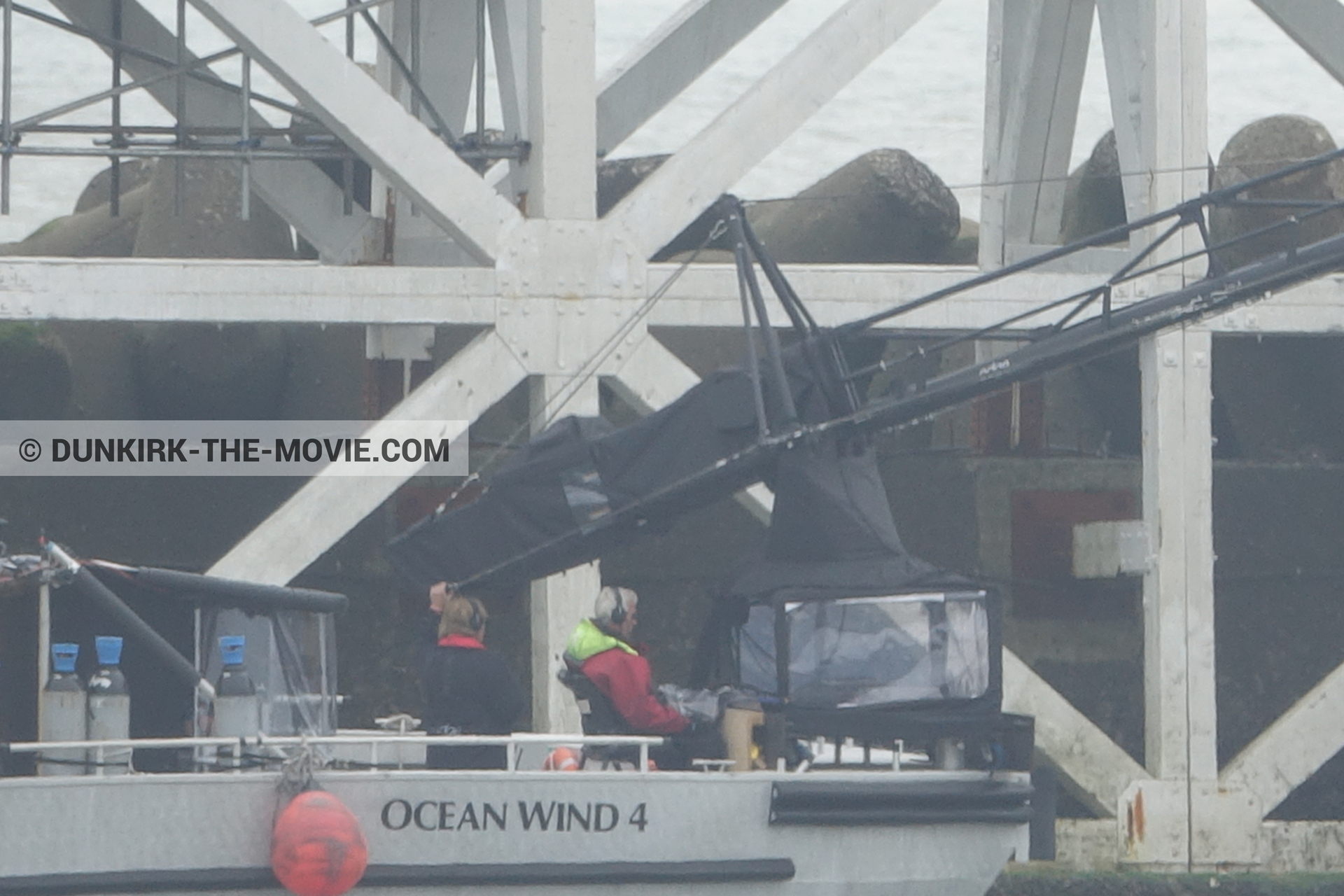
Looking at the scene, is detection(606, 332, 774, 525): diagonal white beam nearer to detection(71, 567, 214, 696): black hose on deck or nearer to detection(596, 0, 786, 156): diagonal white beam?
detection(596, 0, 786, 156): diagonal white beam

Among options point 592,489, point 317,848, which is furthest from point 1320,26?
point 317,848

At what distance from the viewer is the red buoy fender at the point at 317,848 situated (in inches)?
450

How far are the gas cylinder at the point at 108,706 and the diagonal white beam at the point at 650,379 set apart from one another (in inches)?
189

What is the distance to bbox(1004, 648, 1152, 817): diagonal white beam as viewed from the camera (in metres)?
16.7

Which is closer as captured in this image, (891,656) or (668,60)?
(891,656)

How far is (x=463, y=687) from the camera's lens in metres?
12.8

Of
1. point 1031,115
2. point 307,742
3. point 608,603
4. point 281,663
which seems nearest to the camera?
point 307,742

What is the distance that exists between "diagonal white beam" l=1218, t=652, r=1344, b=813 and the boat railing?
590 centimetres

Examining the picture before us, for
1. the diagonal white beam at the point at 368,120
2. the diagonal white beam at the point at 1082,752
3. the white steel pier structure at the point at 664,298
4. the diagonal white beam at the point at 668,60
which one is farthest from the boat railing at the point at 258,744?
the diagonal white beam at the point at 668,60

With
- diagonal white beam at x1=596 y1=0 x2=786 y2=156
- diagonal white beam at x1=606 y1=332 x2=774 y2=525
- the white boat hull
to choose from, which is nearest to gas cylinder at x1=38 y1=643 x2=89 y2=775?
the white boat hull

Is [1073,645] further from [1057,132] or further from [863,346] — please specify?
[1057,132]

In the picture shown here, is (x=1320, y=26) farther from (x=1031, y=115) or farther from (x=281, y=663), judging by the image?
(x=281, y=663)

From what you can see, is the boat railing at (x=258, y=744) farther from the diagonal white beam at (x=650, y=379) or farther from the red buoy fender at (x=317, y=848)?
the diagonal white beam at (x=650, y=379)

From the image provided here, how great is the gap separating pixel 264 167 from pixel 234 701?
7929 mm
